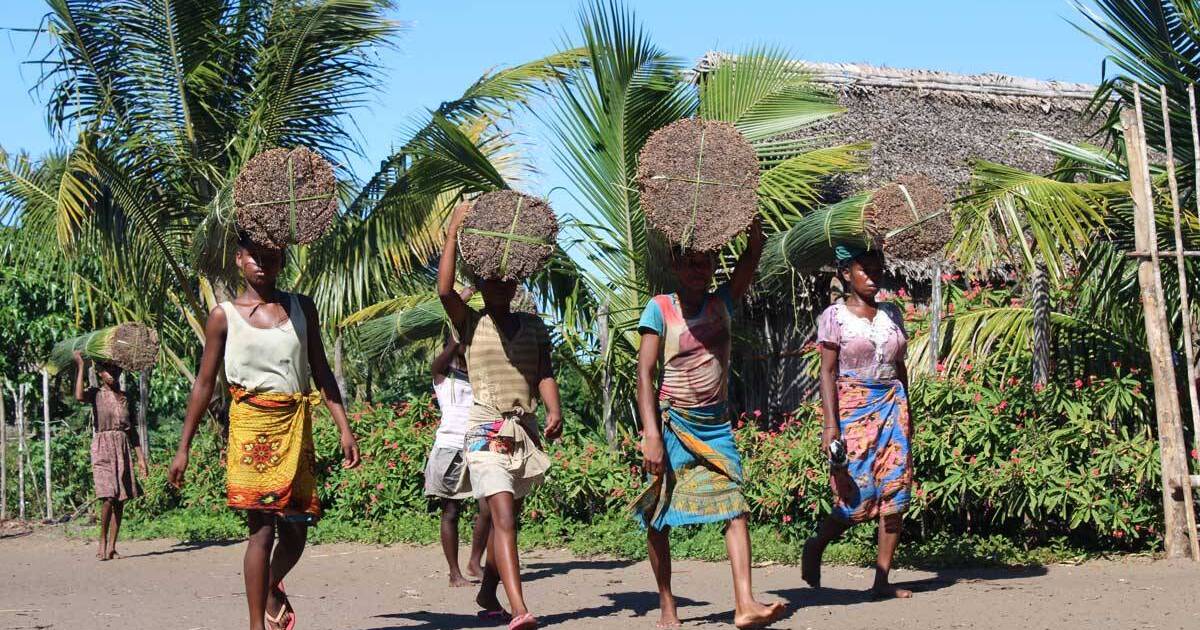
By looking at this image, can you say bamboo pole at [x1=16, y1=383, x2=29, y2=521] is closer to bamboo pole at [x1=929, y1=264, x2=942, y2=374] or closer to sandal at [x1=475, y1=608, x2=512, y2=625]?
sandal at [x1=475, y1=608, x2=512, y2=625]

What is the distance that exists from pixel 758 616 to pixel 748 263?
1.54 metres

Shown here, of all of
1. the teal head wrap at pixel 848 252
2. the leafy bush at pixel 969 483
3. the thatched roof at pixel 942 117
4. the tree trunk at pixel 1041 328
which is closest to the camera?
the teal head wrap at pixel 848 252

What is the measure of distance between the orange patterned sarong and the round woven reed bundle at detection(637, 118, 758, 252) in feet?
5.86

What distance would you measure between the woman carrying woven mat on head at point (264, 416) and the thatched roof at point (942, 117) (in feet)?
26.7

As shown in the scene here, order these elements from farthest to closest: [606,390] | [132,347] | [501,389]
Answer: [132,347] < [606,390] < [501,389]

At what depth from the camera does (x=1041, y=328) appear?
27.7 ft

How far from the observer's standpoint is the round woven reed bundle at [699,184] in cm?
559

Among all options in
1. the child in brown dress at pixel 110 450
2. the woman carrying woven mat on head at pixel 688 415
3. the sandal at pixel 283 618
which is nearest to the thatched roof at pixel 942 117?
the child in brown dress at pixel 110 450

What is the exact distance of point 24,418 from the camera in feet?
51.9

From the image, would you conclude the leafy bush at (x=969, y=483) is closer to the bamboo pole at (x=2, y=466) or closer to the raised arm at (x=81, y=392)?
the raised arm at (x=81, y=392)

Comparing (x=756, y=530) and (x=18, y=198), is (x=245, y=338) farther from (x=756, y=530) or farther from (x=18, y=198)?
(x=18, y=198)

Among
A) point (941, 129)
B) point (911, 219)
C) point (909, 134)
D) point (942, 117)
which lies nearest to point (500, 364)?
point (911, 219)

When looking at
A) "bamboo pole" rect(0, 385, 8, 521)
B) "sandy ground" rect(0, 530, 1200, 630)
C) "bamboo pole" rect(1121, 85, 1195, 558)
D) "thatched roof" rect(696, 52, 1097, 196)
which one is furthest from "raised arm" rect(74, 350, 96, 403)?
"bamboo pole" rect(1121, 85, 1195, 558)

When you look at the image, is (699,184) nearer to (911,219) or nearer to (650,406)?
(650,406)
